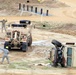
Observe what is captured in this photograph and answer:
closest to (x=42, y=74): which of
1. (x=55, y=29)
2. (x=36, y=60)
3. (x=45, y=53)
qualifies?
(x=36, y=60)

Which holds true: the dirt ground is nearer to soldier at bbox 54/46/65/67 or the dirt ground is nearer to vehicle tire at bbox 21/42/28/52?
vehicle tire at bbox 21/42/28/52

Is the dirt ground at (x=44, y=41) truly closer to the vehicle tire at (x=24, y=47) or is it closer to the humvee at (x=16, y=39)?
the vehicle tire at (x=24, y=47)

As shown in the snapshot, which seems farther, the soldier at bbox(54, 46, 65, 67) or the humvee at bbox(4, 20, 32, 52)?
the humvee at bbox(4, 20, 32, 52)

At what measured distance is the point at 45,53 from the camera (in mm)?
28453

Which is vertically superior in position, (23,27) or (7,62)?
(23,27)

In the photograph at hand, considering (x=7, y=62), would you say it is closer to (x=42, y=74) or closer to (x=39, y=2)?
(x=42, y=74)

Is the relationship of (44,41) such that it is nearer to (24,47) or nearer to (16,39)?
(24,47)

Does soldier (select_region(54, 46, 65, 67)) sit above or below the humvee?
below

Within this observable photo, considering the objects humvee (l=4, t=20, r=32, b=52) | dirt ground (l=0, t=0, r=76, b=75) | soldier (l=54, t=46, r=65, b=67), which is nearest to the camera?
dirt ground (l=0, t=0, r=76, b=75)

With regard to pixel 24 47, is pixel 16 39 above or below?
above

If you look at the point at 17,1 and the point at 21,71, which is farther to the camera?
the point at 17,1

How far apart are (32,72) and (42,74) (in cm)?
73

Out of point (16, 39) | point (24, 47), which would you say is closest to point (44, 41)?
point (24, 47)

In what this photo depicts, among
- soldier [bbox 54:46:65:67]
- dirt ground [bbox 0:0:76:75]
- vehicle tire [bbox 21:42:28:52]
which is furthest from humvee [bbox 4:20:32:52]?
soldier [bbox 54:46:65:67]
